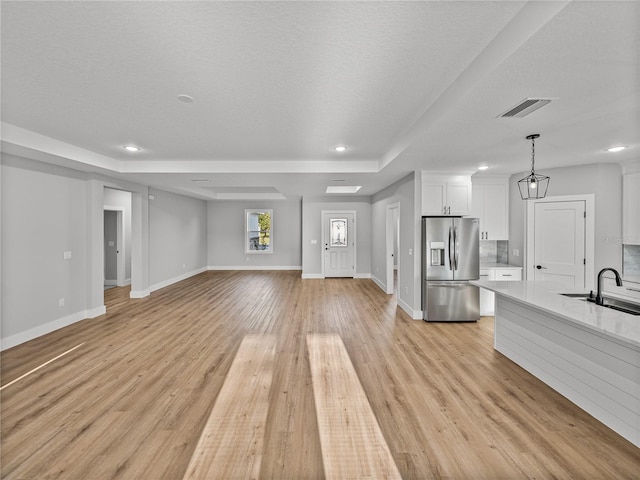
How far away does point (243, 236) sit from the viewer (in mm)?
10078

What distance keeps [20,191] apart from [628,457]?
21.5 ft

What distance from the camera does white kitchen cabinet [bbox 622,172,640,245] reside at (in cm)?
404

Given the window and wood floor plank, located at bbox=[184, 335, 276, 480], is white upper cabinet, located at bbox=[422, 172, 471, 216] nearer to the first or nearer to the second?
wood floor plank, located at bbox=[184, 335, 276, 480]

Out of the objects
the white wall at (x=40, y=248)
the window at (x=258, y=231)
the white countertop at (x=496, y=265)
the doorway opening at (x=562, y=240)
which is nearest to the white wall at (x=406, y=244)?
the white countertop at (x=496, y=265)

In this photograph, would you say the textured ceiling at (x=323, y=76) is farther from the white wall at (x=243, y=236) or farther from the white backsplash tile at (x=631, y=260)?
the white wall at (x=243, y=236)

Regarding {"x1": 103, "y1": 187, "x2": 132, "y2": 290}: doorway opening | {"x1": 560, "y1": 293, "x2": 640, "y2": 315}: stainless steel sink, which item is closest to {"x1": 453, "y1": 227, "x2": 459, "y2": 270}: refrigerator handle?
{"x1": 560, "y1": 293, "x2": 640, "y2": 315}: stainless steel sink

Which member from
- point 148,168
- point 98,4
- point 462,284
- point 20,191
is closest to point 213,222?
point 148,168

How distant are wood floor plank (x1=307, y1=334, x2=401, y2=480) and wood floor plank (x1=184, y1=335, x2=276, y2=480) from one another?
47 cm

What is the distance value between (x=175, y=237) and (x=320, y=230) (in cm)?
407

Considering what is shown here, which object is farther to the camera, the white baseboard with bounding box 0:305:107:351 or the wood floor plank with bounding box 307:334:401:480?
→ the white baseboard with bounding box 0:305:107:351

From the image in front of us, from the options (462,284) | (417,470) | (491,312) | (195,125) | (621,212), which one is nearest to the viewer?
(417,470)

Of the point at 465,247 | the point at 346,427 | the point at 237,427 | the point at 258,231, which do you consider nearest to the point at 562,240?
the point at 465,247

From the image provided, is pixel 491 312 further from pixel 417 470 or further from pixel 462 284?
pixel 417 470

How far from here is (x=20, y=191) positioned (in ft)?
12.3
